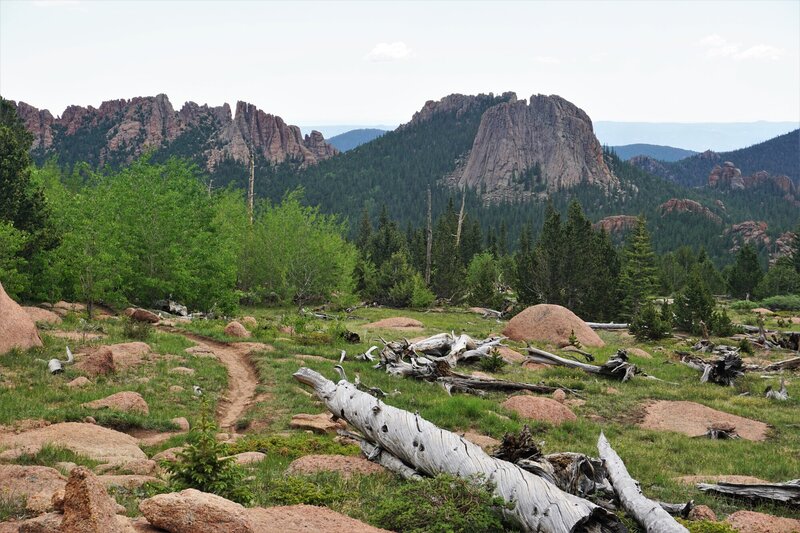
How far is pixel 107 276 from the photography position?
25.8 m

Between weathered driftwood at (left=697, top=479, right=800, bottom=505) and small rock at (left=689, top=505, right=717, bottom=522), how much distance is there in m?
1.35

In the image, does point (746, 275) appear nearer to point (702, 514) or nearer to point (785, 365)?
point (785, 365)

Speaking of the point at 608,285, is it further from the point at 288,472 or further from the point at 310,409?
the point at 288,472

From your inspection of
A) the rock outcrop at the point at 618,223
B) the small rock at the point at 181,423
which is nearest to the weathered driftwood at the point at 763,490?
the small rock at the point at 181,423

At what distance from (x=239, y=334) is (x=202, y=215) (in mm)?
16219

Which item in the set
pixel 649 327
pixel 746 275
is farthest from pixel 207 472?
pixel 746 275

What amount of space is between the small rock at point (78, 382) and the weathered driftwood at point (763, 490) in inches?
542

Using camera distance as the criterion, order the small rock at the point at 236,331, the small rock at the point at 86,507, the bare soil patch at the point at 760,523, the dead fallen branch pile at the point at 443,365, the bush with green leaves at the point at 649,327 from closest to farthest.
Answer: the small rock at the point at 86,507
the bare soil patch at the point at 760,523
the dead fallen branch pile at the point at 443,365
the small rock at the point at 236,331
the bush with green leaves at the point at 649,327

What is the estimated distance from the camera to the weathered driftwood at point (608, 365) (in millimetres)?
21156

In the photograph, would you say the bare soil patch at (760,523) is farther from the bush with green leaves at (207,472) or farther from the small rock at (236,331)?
the small rock at (236,331)

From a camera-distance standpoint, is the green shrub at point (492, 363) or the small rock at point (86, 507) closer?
the small rock at point (86, 507)

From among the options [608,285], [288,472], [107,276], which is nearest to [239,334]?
[107,276]

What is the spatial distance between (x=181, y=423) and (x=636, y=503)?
9.54 metres

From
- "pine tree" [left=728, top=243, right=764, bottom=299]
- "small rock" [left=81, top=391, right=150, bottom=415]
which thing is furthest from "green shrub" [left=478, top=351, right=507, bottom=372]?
"pine tree" [left=728, top=243, right=764, bottom=299]
